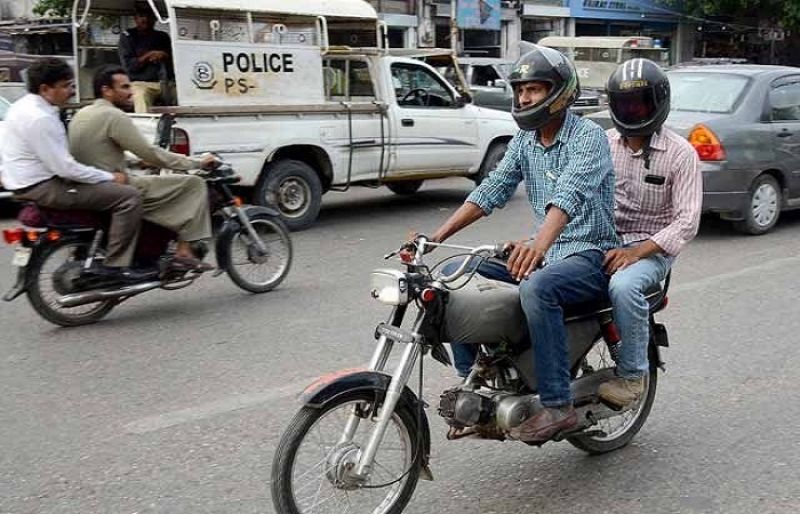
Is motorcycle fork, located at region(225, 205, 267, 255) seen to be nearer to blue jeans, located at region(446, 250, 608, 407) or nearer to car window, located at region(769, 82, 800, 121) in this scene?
blue jeans, located at region(446, 250, 608, 407)

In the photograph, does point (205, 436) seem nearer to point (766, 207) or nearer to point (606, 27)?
point (766, 207)

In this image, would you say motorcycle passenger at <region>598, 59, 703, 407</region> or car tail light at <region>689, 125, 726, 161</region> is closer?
motorcycle passenger at <region>598, 59, 703, 407</region>

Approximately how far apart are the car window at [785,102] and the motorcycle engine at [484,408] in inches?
268

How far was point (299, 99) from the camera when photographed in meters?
9.36

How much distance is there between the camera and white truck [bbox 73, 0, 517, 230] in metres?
8.60

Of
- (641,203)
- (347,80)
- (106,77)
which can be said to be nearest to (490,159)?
(347,80)

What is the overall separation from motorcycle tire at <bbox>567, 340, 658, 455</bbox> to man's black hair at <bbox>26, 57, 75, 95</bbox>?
4.00 m

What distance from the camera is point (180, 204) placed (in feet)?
20.6

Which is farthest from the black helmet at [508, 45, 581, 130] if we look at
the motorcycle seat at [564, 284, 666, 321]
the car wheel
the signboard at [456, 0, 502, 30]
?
the signboard at [456, 0, 502, 30]

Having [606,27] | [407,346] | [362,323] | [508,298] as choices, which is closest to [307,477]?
[407,346]

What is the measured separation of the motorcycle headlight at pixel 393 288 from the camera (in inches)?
118

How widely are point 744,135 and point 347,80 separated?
4188 mm

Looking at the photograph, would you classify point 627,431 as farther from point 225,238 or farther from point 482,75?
point 482,75

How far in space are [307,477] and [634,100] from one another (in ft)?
6.69
